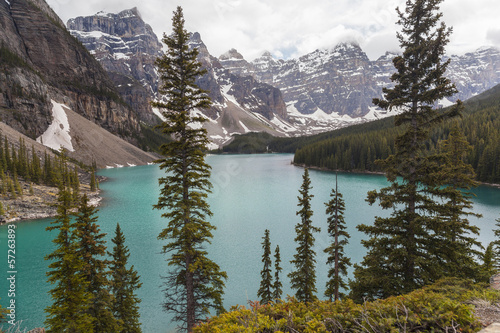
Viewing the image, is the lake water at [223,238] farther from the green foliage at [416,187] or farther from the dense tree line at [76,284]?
the green foliage at [416,187]

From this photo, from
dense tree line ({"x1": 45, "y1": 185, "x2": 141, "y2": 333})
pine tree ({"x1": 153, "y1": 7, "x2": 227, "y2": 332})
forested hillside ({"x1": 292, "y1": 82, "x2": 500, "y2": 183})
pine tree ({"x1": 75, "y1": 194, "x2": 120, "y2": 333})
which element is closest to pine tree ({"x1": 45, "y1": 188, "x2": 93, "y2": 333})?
dense tree line ({"x1": 45, "y1": 185, "x2": 141, "y2": 333})

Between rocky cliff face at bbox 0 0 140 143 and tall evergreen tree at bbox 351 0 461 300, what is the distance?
416 ft

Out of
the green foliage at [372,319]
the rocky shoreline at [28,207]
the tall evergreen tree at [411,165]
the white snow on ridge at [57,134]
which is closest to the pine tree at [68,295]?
the green foliage at [372,319]

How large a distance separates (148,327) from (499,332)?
1877cm

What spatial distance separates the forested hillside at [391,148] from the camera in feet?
206

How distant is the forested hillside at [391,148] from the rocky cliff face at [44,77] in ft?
403

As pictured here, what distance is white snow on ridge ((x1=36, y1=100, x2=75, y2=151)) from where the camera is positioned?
326 feet

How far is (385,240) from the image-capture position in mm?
10117

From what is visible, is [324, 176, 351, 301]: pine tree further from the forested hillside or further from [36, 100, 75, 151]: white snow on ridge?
[36, 100, 75, 151]: white snow on ridge

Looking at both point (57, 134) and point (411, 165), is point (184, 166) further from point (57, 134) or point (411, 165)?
point (57, 134)

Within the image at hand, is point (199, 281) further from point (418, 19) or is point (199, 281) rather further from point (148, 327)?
point (418, 19)

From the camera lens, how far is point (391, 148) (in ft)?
303

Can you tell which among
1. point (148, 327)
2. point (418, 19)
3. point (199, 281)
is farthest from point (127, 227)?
point (418, 19)

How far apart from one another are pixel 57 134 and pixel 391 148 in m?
141
